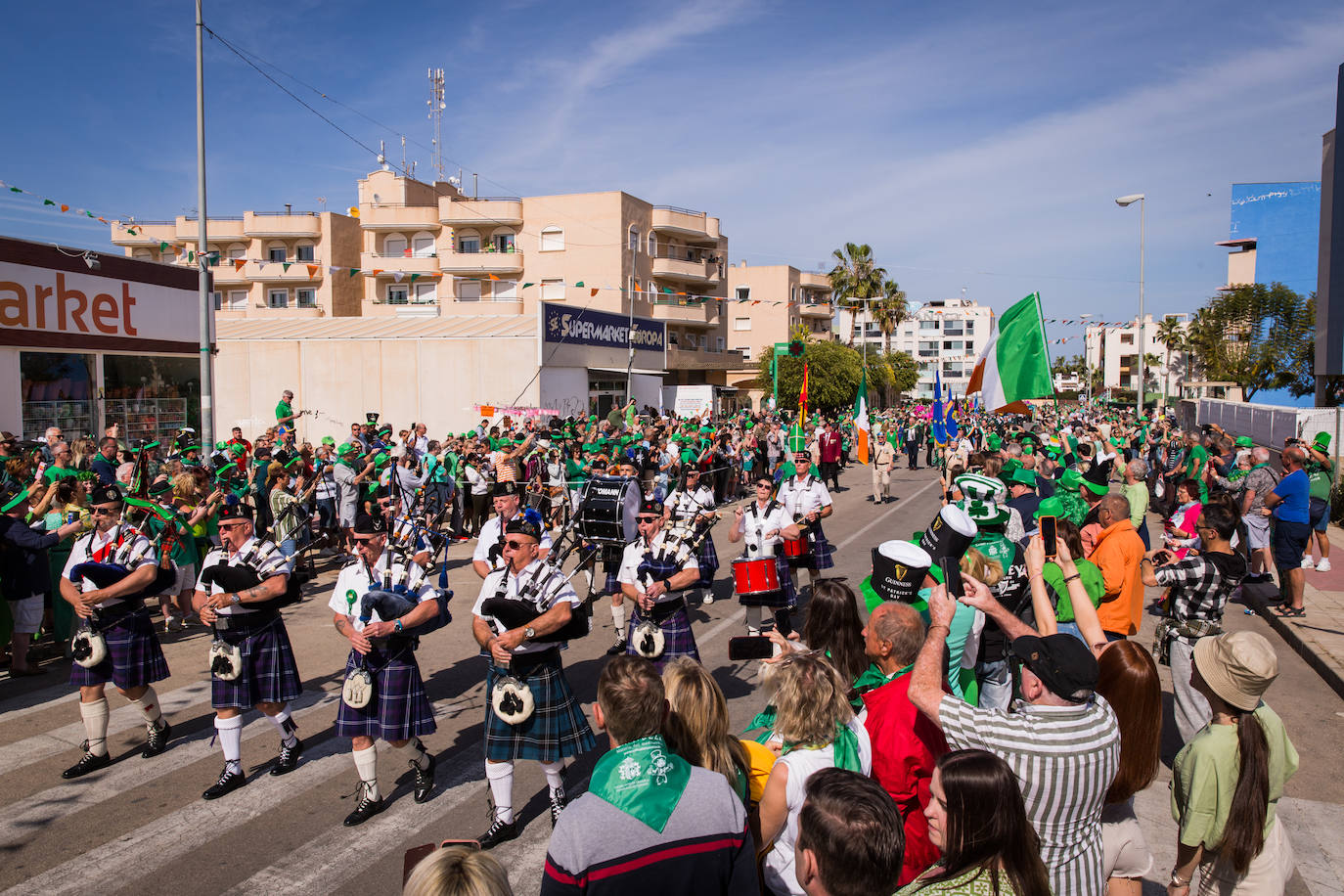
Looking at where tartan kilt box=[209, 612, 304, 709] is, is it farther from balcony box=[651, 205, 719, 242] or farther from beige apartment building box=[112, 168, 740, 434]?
balcony box=[651, 205, 719, 242]

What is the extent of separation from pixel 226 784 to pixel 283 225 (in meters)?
49.8

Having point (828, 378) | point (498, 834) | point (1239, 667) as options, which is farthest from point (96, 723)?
point (828, 378)

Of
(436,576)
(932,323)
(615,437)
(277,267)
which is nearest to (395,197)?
(277,267)

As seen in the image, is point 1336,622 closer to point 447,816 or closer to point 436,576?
point 447,816

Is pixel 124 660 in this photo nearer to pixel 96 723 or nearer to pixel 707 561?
pixel 96 723

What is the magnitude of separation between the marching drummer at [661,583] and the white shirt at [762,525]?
1972 millimetres

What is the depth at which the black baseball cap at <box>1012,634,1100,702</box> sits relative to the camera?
2822 mm

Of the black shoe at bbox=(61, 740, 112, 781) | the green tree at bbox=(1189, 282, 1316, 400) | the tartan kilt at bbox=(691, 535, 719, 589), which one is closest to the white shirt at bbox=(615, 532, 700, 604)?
the tartan kilt at bbox=(691, 535, 719, 589)

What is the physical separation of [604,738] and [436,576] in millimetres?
6055

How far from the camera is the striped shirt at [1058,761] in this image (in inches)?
111

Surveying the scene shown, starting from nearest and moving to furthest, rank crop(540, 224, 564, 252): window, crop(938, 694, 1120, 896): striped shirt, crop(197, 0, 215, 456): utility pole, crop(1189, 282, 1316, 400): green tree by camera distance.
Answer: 1. crop(938, 694, 1120, 896): striped shirt
2. crop(197, 0, 215, 456): utility pole
3. crop(1189, 282, 1316, 400): green tree
4. crop(540, 224, 564, 252): window

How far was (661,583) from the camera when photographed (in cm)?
592

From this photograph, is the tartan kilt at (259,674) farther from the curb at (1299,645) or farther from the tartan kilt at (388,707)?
the curb at (1299,645)

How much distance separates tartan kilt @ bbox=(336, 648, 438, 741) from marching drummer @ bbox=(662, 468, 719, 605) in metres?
2.19
